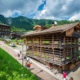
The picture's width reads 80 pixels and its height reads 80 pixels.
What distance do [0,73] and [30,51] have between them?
2196 centimetres

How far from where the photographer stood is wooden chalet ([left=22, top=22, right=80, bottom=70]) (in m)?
21.7

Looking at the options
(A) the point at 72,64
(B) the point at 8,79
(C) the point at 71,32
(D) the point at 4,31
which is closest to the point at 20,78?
(B) the point at 8,79

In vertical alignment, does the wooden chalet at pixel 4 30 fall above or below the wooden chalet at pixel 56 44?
above

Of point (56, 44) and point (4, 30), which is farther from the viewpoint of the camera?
point (4, 30)

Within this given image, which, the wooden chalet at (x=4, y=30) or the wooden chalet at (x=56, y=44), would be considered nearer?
the wooden chalet at (x=56, y=44)

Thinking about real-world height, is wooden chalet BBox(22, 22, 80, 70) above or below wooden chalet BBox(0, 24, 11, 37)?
below

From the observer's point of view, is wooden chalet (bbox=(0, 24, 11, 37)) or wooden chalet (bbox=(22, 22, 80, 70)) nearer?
wooden chalet (bbox=(22, 22, 80, 70))

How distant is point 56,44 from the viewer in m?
22.4

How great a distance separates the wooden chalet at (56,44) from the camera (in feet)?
71.3

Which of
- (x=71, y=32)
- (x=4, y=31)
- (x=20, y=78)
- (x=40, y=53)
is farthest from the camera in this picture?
(x=4, y=31)

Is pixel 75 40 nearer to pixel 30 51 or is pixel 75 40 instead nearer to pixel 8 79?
pixel 30 51

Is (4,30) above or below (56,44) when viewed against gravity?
above

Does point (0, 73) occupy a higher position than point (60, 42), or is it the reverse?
point (60, 42)

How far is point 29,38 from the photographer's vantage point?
30.8 m
